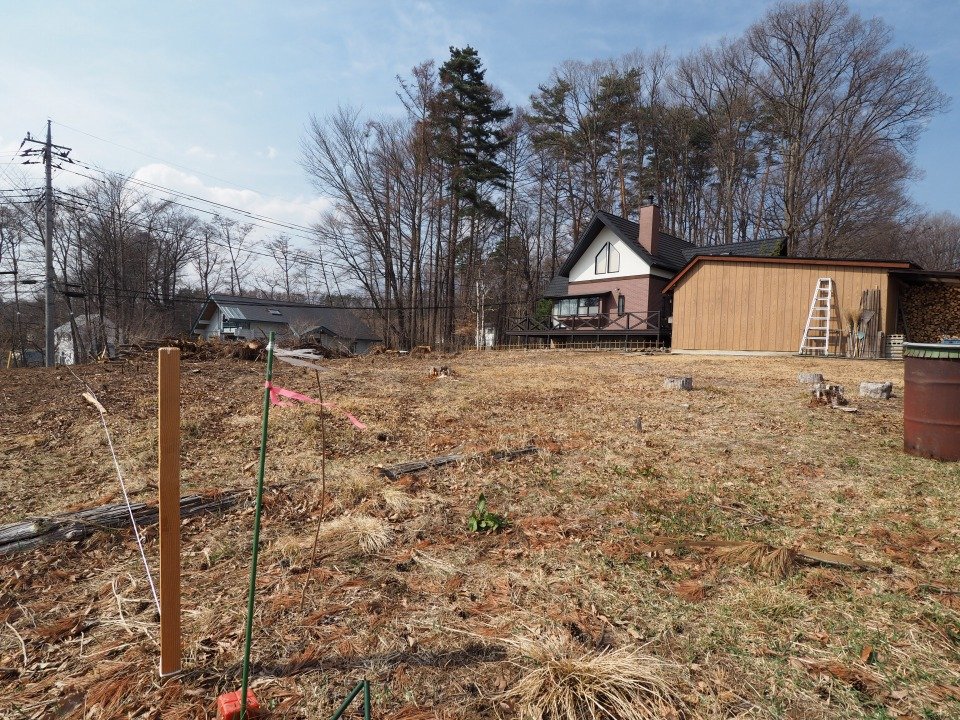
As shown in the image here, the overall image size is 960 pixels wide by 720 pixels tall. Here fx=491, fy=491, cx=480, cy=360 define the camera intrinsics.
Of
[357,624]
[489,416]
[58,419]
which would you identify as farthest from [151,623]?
[58,419]

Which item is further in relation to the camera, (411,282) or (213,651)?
(411,282)

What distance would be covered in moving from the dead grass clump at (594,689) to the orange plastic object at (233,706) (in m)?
0.85

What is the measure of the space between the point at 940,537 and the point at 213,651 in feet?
13.3

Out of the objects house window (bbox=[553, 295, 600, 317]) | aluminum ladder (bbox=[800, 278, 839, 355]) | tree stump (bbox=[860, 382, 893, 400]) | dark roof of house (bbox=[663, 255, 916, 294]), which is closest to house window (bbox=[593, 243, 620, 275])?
house window (bbox=[553, 295, 600, 317])

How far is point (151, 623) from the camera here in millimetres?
2168

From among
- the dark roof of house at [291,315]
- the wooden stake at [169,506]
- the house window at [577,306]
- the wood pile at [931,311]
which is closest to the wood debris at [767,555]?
the wooden stake at [169,506]

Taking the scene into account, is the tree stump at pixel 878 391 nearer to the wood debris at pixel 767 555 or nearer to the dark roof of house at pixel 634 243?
the wood debris at pixel 767 555

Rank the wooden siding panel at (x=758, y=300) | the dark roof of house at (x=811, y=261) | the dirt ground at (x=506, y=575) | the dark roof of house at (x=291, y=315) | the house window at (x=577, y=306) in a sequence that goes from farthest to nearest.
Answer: the dark roof of house at (x=291, y=315)
the house window at (x=577, y=306)
the wooden siding panel at (x=758, y=300)
the dark roof of house at (x=811, y=261)
the dirt ground at (x=506, y=575)

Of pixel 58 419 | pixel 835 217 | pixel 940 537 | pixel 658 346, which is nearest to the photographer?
pixel 940 537

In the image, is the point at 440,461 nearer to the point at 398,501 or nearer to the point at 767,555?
the point at 398,501

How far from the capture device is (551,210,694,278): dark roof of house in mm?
22828

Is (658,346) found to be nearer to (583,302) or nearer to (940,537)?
(583,302)

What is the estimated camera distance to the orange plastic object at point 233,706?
1.56 metres

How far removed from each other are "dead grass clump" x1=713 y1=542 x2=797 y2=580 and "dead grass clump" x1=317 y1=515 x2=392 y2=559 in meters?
2.00
